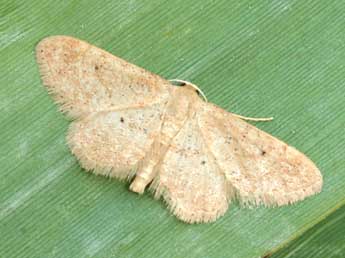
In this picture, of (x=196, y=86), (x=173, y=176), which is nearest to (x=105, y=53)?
(x=196, y=86)

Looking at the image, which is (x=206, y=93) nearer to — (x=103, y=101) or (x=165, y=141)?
(x=165, y=141)

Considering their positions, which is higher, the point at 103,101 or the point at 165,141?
the point at 103,101

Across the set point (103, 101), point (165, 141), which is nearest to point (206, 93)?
point (165, 141)

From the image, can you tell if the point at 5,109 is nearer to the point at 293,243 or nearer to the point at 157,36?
the point at 157,36

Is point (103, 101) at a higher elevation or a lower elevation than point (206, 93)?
higher
